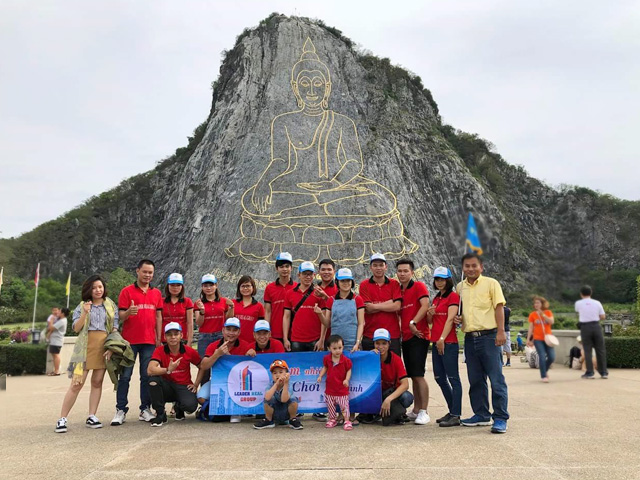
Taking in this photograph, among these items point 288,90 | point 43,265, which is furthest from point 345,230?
point 43,265

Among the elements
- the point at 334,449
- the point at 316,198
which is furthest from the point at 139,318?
the point at 316,198

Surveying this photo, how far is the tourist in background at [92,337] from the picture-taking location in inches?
214

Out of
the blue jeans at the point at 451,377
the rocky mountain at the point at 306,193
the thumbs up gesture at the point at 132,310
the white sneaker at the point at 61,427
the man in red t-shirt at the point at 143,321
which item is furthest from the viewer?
the rocky mountain at the point at 306,193

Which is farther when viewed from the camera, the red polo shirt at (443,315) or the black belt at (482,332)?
the red polo shirt at (443,315)

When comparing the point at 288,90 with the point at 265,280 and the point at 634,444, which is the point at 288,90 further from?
the point at 634,444

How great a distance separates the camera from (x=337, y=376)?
5383mm

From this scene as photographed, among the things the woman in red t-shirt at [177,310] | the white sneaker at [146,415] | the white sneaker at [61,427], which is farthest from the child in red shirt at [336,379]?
the white sneaker at [61,427]

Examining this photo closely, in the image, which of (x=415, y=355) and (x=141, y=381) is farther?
(x=141, y=381)

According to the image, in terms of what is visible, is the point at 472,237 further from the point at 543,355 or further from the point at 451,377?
the point at 543,355

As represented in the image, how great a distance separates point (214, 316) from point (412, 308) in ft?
8.08

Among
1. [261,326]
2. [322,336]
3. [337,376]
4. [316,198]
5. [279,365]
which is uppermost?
[316,198]

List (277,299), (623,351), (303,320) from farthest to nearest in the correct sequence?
(623,351) < (277,299) < (303,320)

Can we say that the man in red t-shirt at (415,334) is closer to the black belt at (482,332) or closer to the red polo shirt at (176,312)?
the black belt at (482,332)

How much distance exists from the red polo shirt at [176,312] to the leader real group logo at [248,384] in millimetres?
976
